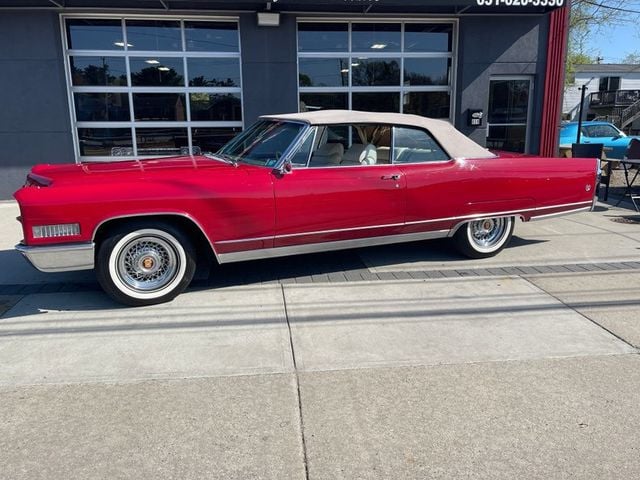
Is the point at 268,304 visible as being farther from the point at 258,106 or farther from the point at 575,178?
the point at 258,106

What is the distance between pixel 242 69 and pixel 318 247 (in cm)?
612

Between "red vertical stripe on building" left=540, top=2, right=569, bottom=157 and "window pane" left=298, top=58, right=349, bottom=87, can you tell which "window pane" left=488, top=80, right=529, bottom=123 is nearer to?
"red vertical stripe on building" left=540, top=2, right=569, bottom=157

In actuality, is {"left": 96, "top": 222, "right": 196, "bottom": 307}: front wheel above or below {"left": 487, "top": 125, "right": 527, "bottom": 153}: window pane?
below

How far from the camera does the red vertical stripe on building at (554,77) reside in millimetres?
10812

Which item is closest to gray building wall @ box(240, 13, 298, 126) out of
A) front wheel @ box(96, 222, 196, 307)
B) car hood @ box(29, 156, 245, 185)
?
car hood @ box(29, 156, 245, 185)

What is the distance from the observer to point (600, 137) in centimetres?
1703

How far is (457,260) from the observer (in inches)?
237

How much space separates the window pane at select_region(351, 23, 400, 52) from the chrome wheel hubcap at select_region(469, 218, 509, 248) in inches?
237

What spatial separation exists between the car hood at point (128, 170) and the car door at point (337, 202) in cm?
58

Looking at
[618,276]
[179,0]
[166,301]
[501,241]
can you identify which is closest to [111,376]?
[166,301]

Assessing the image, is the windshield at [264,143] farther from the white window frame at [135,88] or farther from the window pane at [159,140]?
the window pane at [159,140]

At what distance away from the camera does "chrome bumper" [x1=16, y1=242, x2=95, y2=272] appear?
422 cm

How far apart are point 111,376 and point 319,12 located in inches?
333

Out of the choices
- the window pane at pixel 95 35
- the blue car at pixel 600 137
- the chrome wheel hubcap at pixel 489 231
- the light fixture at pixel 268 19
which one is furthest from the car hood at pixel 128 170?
the blue car at pixel 600 137
